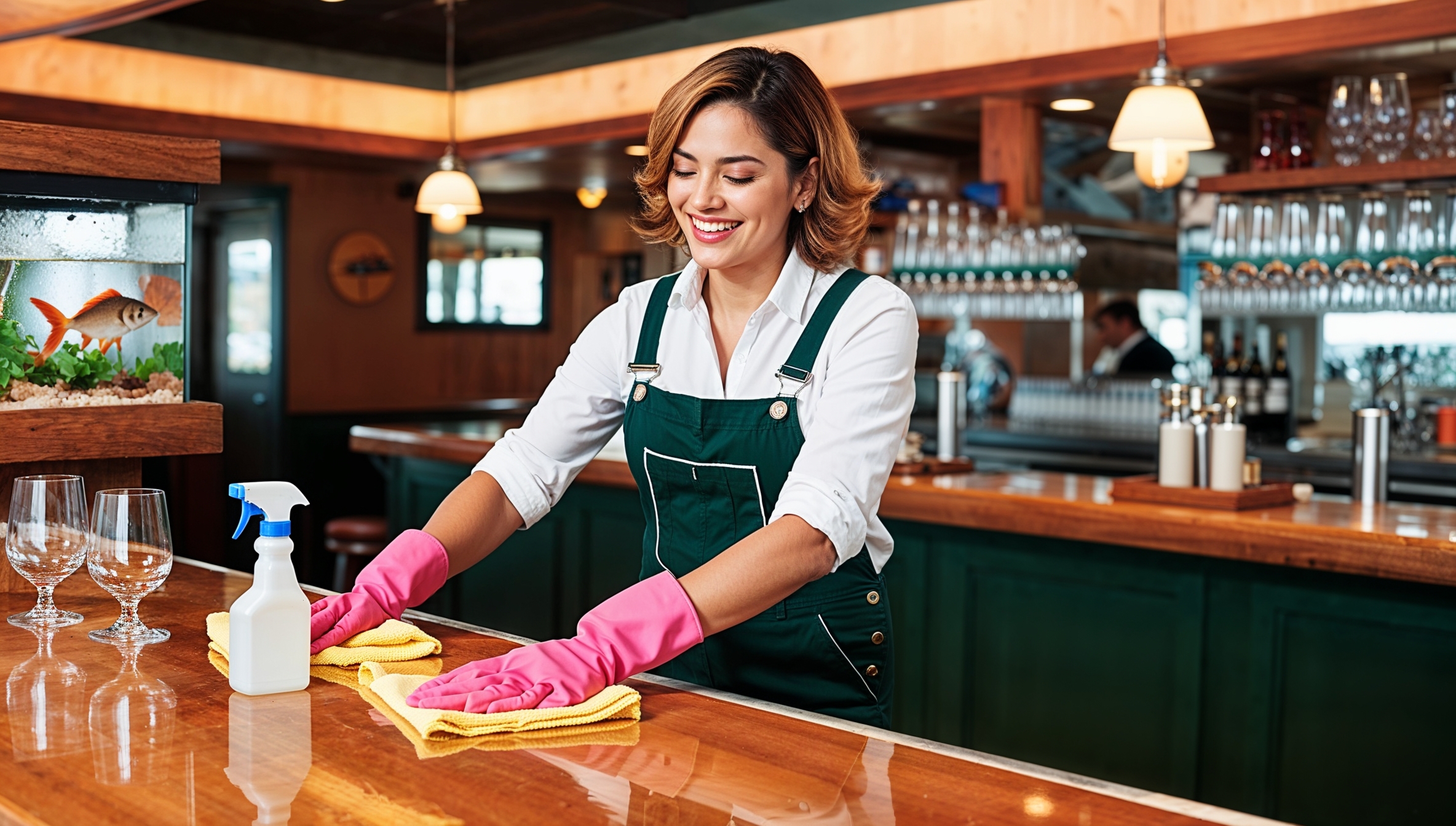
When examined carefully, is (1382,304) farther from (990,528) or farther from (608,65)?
(608,65)

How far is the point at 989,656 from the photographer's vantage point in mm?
3332

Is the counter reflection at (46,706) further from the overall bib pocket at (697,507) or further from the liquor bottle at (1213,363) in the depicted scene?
the liquor bottle at (1213,363)

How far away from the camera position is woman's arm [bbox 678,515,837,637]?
58.3 inches

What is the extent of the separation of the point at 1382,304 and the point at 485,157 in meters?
4.38

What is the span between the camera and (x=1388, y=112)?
4141mm

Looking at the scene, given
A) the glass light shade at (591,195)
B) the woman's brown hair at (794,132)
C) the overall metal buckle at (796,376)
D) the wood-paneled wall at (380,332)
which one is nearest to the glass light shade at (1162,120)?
the woman's brown hair at (794,132)

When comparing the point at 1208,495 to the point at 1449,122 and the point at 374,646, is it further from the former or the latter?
the point at 374,646

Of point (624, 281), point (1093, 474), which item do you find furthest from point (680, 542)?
point (624, 281)

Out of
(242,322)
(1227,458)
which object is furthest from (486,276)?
(1227,458)

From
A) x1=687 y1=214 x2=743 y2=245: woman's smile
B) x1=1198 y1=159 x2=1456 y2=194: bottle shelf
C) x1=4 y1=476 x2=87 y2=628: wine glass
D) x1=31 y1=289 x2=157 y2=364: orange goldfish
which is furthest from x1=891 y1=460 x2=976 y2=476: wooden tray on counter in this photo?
x1=4 y1=476 x2=87 y2=628: wine glass

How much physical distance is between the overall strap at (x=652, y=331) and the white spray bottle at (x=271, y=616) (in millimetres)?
607

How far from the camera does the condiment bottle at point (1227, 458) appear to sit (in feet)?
10.2

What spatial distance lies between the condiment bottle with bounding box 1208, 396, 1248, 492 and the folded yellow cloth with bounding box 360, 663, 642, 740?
2119mm

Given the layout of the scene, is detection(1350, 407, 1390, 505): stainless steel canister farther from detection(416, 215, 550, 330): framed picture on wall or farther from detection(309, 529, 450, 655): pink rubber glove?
detection(416, 215, 550, 330): framed picture on wall
